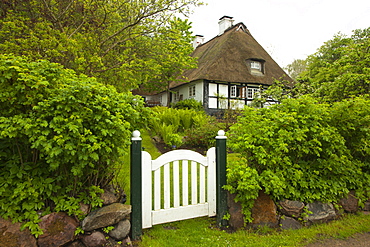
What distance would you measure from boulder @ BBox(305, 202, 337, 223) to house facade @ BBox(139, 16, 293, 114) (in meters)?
13.3

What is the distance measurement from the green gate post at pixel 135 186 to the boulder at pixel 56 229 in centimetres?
64

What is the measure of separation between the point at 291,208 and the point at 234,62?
16.8 metres

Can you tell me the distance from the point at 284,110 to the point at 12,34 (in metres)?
7.26

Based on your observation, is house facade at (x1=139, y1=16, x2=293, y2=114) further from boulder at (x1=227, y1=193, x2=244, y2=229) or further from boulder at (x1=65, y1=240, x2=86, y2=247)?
boulder at (x1=65, y1=240, x2=86, y2=247)

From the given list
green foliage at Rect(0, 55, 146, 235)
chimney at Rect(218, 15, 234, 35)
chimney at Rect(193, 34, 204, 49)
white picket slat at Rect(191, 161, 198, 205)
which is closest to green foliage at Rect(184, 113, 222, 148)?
white picket slat at Rect(191, 161, 198, 205)

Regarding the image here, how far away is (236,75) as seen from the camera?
18.2 metres

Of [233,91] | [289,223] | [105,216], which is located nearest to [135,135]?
[105,216]

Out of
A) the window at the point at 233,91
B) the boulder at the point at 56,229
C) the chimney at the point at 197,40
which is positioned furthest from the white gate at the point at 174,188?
the chimney at the point at 197,40

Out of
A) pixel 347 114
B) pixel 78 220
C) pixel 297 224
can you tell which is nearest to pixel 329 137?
pixel 347 114

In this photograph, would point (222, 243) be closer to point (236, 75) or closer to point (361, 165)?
point (361, 165)

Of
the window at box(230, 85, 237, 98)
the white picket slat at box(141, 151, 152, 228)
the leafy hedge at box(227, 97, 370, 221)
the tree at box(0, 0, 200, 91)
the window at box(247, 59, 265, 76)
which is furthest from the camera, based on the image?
the window at box(247, 59, 265, 76)

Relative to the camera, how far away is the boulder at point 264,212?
3.14 meters

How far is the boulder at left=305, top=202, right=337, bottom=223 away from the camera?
129 inches

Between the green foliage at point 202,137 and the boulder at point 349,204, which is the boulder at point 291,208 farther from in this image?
the green foliage at point 202,137
